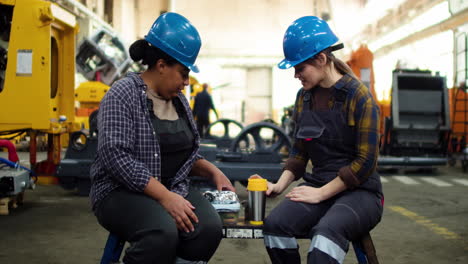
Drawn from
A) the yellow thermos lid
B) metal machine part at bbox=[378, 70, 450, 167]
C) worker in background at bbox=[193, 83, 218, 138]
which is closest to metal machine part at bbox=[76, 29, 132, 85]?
worker in background at bbox=[193, 83, 218, 138]

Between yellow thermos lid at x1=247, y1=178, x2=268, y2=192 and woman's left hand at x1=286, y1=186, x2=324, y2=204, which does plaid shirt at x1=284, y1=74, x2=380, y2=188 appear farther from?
yellow thermos lid at x1=247, y1=178, x2=268, y2=192

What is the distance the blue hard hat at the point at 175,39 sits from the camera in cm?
201

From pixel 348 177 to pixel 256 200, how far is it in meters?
0.40

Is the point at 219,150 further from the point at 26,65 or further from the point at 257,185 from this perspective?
the point at 257,185

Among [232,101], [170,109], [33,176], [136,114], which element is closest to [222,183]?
[170,109]

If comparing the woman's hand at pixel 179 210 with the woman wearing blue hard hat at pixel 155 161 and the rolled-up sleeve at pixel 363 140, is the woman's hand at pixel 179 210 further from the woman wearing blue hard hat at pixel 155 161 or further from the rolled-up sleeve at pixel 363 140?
the rolled-up sleeve at pixel 363 140

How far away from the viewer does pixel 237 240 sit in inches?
146

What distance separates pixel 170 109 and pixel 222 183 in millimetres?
427

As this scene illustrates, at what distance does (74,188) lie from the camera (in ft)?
18.6

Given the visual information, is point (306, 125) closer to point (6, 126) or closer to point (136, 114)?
point (136, 114)

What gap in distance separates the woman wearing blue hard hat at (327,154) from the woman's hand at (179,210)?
0.34 meters

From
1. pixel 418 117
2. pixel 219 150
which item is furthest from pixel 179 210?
pixel 418 117

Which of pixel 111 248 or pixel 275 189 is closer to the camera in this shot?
pixel 111 248

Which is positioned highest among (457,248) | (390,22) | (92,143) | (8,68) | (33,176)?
(390,22)
